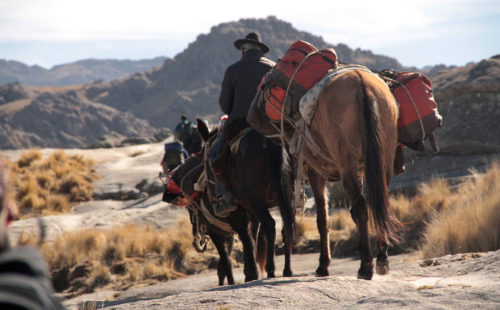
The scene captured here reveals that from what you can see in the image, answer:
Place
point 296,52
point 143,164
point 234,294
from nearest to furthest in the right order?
point 234,294 < point 296,52 < point 143,164

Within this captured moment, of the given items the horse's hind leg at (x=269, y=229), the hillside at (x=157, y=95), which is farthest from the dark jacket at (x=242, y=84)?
the hillside at (x=157, y=95)

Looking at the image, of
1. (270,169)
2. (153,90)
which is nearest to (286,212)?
(270,169)

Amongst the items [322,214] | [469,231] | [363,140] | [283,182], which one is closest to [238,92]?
[283,182]

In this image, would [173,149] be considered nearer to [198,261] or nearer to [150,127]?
[198,261]

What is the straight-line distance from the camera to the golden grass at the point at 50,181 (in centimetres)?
1622

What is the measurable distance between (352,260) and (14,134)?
11767 centimetres

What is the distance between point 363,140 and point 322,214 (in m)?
1.91

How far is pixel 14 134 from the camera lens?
114m

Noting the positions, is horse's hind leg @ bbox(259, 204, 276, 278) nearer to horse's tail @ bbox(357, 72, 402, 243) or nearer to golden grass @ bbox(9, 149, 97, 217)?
horse's tail @ bbox(357, 72, 402, 243)

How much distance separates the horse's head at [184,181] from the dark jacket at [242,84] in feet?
3.32

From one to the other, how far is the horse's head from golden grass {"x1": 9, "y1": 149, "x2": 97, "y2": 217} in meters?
9.45

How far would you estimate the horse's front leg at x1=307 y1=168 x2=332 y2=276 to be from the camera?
584 cm

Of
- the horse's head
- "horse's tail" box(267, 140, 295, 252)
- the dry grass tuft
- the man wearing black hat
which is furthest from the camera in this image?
the dry grass tuft

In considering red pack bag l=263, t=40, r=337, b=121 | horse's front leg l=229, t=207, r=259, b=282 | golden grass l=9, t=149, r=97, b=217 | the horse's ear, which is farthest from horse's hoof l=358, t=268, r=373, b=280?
golden grass l=9, t=149, r=97, b=217
